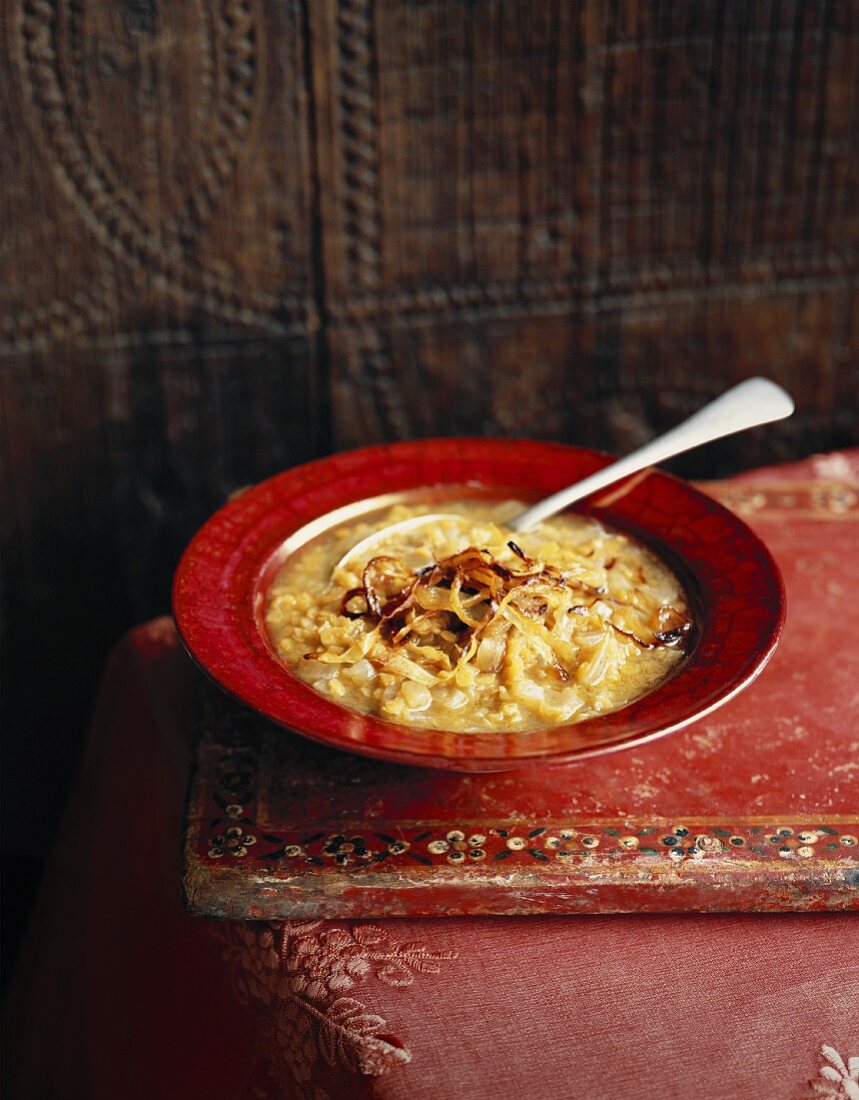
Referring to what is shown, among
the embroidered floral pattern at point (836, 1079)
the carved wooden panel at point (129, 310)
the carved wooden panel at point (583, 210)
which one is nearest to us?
the embroidered floral pattern at point (836, 1079)

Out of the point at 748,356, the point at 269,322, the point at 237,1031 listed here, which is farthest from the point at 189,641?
the point at 748,356

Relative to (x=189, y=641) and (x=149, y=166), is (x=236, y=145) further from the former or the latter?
(x=189, y=641)

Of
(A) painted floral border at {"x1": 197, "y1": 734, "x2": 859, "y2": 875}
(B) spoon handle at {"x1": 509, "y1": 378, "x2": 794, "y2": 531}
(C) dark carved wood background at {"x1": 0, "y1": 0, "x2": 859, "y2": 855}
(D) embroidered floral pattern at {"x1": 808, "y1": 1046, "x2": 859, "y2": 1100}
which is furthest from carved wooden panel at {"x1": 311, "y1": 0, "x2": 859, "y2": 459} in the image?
(D) embroidered floral pattern at {"x1": 808, "y1": 1046, "x2": 859, "y2": 1100}

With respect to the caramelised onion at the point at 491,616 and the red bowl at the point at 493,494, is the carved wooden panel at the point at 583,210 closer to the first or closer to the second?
the red bowl at the point at 493,494

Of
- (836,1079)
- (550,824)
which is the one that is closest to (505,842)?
(550,824)

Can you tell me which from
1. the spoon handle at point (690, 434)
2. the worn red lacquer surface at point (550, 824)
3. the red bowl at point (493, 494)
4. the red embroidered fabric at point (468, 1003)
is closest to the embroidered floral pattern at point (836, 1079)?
the red embroidered fabric at point (468, 1003)

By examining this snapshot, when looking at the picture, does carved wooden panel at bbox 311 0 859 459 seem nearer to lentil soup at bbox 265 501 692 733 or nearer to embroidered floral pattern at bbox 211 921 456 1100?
lentil soup at bbox 265 501 692 733

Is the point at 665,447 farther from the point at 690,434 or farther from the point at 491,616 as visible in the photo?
the point at 491,616
